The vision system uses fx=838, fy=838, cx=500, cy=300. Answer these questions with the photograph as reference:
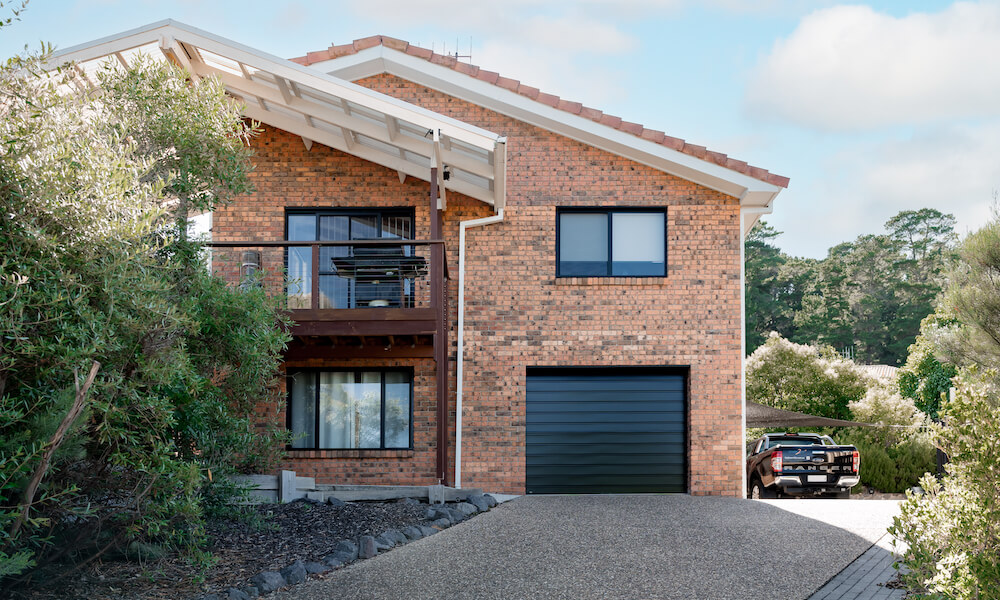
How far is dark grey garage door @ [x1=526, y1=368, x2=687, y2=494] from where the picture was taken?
13.5 m

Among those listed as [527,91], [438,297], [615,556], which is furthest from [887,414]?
A: [615,556]

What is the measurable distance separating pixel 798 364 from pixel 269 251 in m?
17.4

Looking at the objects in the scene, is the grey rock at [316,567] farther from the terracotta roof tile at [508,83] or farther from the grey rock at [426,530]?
the terracotta roof tile at [508,83]

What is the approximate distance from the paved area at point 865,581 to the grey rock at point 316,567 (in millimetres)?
4099

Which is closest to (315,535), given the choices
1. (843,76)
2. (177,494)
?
(177,494)

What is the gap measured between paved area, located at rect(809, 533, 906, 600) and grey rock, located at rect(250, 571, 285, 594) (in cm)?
433

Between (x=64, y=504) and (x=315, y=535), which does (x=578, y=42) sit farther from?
(x=64, y=504)

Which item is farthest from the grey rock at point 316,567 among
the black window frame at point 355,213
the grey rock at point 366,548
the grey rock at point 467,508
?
the black window frame at point 355,213

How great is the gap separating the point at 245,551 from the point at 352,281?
565cm

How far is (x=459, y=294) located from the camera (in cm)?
1339

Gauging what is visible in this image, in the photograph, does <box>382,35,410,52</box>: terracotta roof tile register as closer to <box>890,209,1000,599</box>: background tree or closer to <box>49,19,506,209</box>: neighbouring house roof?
<box>49,19,506,209</box>: neighbouring house roof

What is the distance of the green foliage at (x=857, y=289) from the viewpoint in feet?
147

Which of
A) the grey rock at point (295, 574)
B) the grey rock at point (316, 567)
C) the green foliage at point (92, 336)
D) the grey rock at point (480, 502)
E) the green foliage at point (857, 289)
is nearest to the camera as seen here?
the green foliage at point (92, 336)

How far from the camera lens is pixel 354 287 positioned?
42.7 feet
